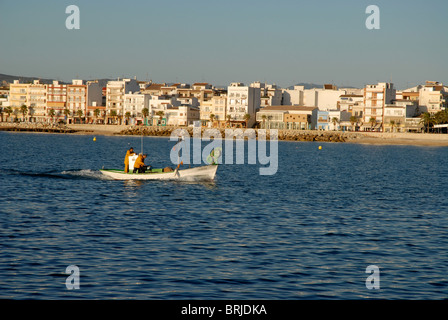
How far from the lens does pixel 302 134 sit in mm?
148875

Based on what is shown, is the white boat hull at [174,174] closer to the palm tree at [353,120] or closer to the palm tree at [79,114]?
the palm tree at [353,120]

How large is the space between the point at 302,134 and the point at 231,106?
25.4m

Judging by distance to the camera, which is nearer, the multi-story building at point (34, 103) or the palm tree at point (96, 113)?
the palm tree at point (96, 113)

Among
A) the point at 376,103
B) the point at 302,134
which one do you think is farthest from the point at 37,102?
the point at 376,103

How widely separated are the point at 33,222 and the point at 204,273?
407 inches

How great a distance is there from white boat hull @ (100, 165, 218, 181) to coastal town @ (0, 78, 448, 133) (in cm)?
11842

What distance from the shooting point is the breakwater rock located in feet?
485

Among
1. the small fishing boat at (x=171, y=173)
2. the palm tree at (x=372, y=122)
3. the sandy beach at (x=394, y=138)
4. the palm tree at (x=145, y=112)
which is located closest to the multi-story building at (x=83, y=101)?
the palm tree at (x=145, y=112)

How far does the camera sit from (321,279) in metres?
16.3

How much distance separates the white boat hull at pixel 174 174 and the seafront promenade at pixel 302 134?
106 m

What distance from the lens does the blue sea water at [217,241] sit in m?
15.4
